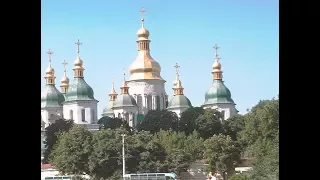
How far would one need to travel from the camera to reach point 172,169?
61.2 feet

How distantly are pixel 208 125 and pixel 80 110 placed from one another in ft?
19.1

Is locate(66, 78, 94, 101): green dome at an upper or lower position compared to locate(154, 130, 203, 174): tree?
upper

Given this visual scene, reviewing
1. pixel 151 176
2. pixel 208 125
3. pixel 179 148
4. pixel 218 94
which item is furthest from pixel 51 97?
pixel 151 176

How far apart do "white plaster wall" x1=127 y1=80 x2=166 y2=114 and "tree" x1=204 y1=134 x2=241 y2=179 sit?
21.3 ft

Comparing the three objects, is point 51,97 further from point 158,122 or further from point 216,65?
point 216,65

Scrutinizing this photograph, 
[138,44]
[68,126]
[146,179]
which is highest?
[138,44]

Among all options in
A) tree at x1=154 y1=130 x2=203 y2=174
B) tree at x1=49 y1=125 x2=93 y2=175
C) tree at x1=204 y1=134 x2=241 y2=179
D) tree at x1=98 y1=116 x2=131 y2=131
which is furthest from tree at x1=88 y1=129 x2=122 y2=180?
tree at x1=98 y1=116 x2=131 y2=131

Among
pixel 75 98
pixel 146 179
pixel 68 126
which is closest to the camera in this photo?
pixel 146 179

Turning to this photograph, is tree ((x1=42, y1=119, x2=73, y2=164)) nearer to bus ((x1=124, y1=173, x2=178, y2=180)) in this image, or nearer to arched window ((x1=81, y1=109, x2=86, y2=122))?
bus ((x1=124, y1=173, x2=178, y2=180))

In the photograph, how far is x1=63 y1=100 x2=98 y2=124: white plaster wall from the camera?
25.1m
